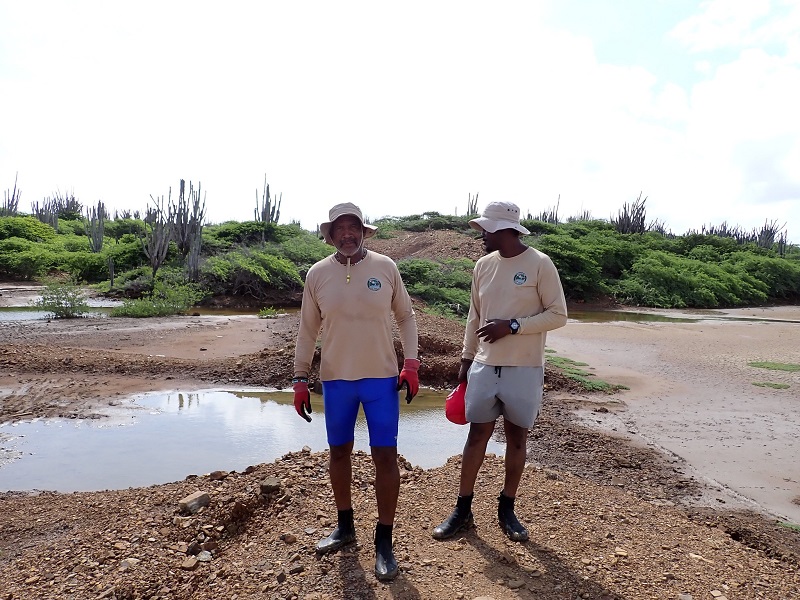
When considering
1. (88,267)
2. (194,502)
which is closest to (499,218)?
(194,502)

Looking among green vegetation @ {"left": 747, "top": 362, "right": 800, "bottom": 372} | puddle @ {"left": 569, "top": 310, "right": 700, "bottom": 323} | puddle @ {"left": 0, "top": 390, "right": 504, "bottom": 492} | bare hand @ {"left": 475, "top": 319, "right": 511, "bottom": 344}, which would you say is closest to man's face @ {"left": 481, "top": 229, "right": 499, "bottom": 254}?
bare hand @ {"left": 475, "top": 319, "right": 511, "bottom": 344}

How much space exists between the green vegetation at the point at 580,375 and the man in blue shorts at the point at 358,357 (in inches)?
266

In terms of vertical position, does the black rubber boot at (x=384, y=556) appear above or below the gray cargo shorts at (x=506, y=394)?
below

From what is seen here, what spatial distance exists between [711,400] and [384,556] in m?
7.41

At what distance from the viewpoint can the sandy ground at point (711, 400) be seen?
6.08m

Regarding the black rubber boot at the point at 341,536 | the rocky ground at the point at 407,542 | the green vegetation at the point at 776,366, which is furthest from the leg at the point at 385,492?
the green vegetation at the point at 776,366

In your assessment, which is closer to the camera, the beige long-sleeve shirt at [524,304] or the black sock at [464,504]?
the beige long-sleeve shirt at [524,304]

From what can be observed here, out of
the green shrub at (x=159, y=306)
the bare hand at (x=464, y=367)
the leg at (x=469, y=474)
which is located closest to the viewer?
the leg at (x=469, y=474)

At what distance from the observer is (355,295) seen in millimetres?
3133

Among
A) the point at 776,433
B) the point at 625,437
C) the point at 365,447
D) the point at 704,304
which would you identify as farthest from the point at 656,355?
the point at 704,304

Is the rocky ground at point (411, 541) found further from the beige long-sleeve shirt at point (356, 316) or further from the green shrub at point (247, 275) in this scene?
the green shrub at point (247, 275)

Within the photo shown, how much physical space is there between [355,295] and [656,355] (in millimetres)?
11254

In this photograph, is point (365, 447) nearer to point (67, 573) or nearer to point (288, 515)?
point (288, 515)

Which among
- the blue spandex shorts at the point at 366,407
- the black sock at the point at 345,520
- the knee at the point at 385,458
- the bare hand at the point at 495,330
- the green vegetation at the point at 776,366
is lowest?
the green vegetation at the point at 776,366
